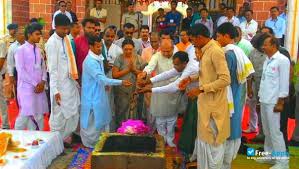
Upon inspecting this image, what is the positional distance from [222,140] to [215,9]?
9795 millimetres

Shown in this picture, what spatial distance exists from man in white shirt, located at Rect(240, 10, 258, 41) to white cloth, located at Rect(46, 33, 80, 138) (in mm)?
5005

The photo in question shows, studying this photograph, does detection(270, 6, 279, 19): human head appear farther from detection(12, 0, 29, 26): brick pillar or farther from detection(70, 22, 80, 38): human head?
detection(12, 0, 29, 26): brick pillar

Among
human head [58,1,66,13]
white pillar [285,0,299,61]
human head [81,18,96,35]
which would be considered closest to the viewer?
human head [81,18,96,35]

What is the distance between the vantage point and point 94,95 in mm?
5473

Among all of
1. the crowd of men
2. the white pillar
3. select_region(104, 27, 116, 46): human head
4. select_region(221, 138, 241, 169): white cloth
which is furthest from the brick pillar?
select_region(221, 138, 241, 169): white cloth

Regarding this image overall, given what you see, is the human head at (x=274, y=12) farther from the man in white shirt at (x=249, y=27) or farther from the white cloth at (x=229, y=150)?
the white cloth at (x=229, y=150)

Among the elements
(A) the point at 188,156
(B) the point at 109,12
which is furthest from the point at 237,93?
(B) the point at 109,12

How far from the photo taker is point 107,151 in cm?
429

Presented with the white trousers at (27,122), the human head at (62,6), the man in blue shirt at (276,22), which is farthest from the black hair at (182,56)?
the human head at (62,6)

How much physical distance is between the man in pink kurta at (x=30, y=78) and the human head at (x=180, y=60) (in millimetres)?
1931

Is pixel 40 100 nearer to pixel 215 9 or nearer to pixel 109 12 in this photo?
pixel 109 12

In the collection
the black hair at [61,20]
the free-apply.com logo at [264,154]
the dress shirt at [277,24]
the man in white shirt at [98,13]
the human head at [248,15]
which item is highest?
the man in white shirt at [98,13]

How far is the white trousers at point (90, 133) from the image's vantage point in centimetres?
561

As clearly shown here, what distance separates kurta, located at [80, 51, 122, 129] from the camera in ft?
17.5
